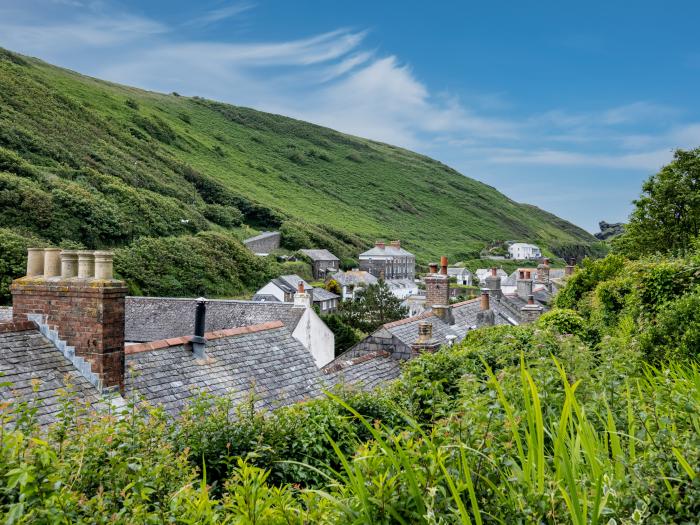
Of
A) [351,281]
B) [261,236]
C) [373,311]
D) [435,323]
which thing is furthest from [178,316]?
[261,236]

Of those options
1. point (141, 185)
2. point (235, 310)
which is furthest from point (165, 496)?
point (141, 185)

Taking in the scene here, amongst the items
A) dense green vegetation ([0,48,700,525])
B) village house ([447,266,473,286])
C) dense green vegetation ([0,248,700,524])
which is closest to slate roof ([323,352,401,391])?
dense green vegetation ([0,48,700,525])

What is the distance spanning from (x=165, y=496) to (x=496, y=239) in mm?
180378

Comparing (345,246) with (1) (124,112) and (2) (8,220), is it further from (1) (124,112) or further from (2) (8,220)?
(2) (8,220)

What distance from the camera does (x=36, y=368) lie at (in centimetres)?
826

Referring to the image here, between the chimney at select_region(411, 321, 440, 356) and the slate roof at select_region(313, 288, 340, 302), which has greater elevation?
the chimney at select_region(411, 321, 440, 356)

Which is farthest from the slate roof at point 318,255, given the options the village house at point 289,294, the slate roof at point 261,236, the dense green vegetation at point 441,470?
the dense green vegetation at point 441,470

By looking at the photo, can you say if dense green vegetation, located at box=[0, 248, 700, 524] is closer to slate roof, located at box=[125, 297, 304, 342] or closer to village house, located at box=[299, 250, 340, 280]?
slate roof, located at box=[125, 297, 304, 342]

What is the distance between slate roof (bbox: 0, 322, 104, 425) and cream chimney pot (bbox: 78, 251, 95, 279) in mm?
1199

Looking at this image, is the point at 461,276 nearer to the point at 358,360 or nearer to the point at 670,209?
Answer: the point at 670,209

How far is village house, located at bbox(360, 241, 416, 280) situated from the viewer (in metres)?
106

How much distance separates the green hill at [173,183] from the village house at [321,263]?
8.35m

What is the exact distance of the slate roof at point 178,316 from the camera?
31.7m

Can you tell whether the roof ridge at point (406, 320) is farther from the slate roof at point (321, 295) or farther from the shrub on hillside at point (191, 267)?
the slate roof at point (321, 295)
